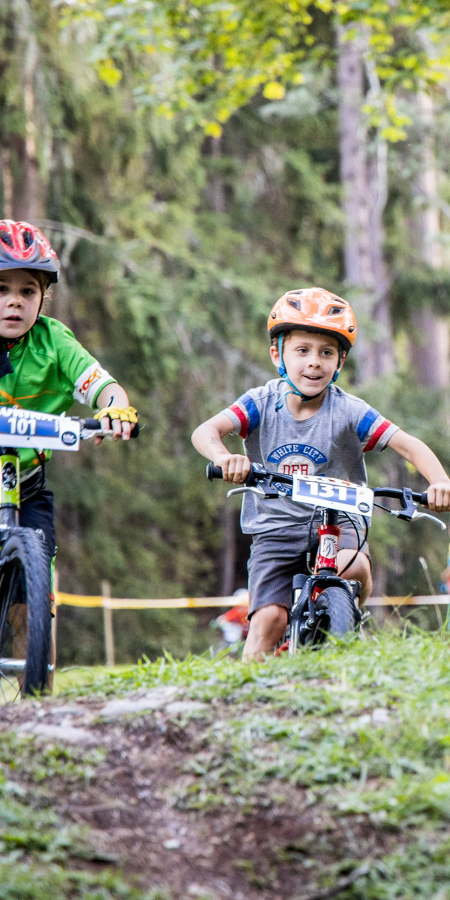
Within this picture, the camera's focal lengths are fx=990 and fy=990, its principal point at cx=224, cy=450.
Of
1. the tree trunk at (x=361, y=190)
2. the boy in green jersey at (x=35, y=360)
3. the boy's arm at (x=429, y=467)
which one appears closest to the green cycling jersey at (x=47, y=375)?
the boy in green jersey at (x=35, y=360)

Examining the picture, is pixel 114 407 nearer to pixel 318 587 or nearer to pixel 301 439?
pixel 301 439

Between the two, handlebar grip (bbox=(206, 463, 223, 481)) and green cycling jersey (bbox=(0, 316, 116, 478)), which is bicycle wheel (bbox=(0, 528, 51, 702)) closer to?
green cycling jersey (bbox=(0, 316, 116, 478))

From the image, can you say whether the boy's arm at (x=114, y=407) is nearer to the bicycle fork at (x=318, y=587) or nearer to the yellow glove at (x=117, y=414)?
the yellow glove at (x=117, y=414)

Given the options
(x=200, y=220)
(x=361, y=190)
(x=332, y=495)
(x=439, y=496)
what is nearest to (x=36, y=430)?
(x=332, y=495)

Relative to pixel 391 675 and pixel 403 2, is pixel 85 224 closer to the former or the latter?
pixel 403 2

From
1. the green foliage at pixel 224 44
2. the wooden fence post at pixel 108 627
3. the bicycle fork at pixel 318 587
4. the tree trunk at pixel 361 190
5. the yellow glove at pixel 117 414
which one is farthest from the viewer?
the tree trunk at pixel 361 190

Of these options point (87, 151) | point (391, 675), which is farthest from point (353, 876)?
point (87, 151)

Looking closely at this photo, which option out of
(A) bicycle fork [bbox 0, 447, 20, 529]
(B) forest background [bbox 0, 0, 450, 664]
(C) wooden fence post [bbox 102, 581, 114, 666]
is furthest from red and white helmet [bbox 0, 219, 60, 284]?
(C) wooden fence post [bbox 102, 581, 114, 666]

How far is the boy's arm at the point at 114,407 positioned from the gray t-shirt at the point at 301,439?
0.65m

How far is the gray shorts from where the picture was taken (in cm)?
484

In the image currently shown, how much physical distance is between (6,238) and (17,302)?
30 cm

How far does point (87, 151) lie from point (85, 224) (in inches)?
39.4

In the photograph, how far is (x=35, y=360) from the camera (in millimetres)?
4582

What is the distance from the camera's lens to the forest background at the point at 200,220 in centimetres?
1148
